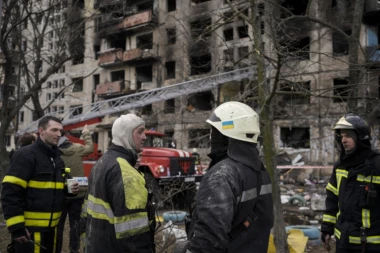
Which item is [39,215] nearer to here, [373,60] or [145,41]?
[373,60]

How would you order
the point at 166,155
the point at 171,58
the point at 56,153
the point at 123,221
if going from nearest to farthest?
the point at 123,221 → the point at 56,153 → the point at 166,155 → the point at 171,58

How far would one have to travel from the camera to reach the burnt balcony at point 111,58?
1221 inches

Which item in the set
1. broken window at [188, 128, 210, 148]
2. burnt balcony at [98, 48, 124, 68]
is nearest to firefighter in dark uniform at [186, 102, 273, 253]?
broken window at [188, 128, 210, 148]

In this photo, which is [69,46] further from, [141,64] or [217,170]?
[141,64]

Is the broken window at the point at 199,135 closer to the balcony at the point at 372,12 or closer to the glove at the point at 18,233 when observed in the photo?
the glove at the point at 18,233

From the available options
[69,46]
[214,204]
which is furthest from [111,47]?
[214,204]

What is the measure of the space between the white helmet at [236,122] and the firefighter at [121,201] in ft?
2.30

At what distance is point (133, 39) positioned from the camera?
31.7 metres

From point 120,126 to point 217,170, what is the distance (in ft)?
3.10

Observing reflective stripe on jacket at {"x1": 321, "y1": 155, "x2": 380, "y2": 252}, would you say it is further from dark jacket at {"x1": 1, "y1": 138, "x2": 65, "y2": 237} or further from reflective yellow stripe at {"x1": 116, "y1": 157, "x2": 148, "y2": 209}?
dark jacket at {"x1": 1, "y1": 138, "x2": 65, "y2": 237}

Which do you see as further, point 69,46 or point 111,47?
point 111,47

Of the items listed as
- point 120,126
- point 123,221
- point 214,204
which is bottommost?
point 123,221

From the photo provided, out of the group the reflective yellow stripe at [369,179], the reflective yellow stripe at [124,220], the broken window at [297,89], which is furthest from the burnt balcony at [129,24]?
the reflective yellow stripe at [124,220]

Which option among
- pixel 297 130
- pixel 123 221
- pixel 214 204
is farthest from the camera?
pixel 297 130
